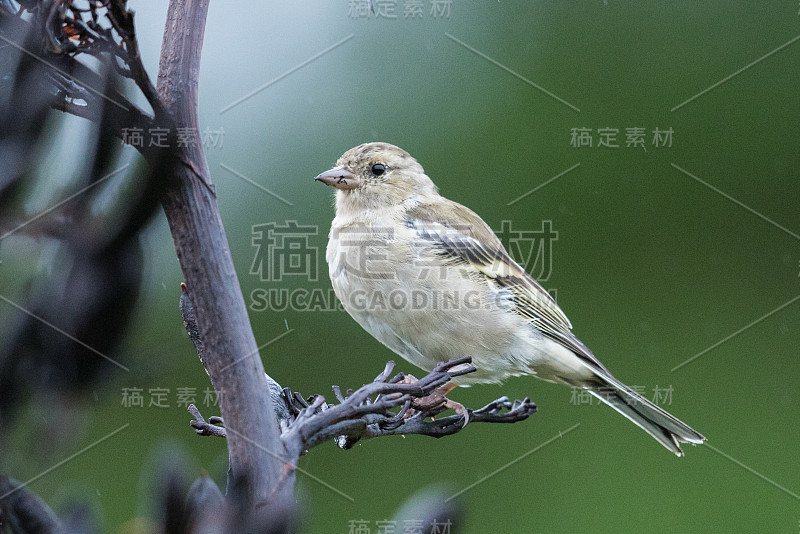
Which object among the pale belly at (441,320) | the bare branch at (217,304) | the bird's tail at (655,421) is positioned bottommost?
Result: the bird's tail at (655,421)

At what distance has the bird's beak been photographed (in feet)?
6.99

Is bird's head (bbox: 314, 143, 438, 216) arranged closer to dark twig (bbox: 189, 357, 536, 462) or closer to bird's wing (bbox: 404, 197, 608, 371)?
bird's wing (bbox: 404, 197, 608, 371)

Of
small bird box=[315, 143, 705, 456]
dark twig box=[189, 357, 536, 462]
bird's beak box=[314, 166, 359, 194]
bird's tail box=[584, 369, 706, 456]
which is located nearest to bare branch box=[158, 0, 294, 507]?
dark twig box=[189, 357, 536, 462]

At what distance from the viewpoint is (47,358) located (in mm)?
511

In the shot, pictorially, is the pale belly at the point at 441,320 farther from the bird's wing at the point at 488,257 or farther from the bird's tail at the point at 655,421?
the bird's tail at the point at 655,421

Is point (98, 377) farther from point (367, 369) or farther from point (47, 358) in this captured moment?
point (367, 369)

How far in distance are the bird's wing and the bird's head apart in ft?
0.30

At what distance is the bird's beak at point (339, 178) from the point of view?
2.13 meters

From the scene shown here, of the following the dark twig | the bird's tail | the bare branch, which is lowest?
the bird's tail

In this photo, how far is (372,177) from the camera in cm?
232

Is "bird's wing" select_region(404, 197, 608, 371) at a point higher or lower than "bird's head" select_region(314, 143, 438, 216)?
lower

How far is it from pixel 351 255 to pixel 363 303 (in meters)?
0.22

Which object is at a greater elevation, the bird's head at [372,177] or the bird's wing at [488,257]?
the bird's head at [372,177]

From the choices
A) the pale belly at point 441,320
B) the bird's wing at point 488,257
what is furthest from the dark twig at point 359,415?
the bird's wing at point 488,257
